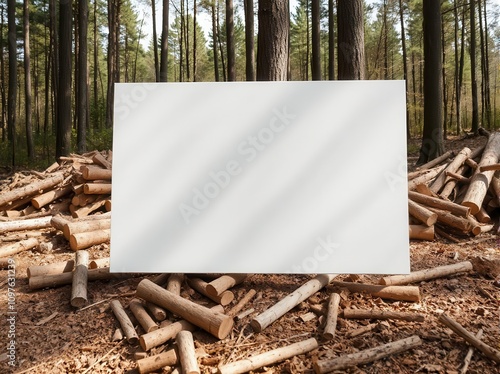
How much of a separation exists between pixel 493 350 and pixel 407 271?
2.71 ft

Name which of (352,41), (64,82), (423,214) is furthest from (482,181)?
(64,82)

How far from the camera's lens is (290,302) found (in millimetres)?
3691

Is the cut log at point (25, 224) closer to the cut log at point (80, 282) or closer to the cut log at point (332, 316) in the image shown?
the cut log at point (80, 282)

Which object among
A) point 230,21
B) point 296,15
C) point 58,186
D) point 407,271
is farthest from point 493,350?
point 296,15

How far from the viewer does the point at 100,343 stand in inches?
133

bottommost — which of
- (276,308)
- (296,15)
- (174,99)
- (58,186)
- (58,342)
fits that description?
(58,342)

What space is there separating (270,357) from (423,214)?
3735 mm

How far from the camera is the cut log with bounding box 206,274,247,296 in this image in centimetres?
379

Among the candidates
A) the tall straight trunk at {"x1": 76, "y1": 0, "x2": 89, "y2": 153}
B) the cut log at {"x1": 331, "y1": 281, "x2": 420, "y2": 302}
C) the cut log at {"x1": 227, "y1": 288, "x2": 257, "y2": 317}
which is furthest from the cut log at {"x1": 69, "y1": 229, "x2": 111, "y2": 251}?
the tall straight trunk at {"x1": 76, "y1": 0, "x2": 89, "y2": 153}

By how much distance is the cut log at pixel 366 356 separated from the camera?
294 cm

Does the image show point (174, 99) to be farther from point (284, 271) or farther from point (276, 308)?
point (276, 308)

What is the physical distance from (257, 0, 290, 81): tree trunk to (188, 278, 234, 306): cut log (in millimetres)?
3074

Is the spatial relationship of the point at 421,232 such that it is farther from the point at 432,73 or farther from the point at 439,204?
the point at 432,73

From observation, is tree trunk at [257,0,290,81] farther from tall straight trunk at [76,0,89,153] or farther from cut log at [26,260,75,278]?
tall straight trunk at [76,0,89,153]
